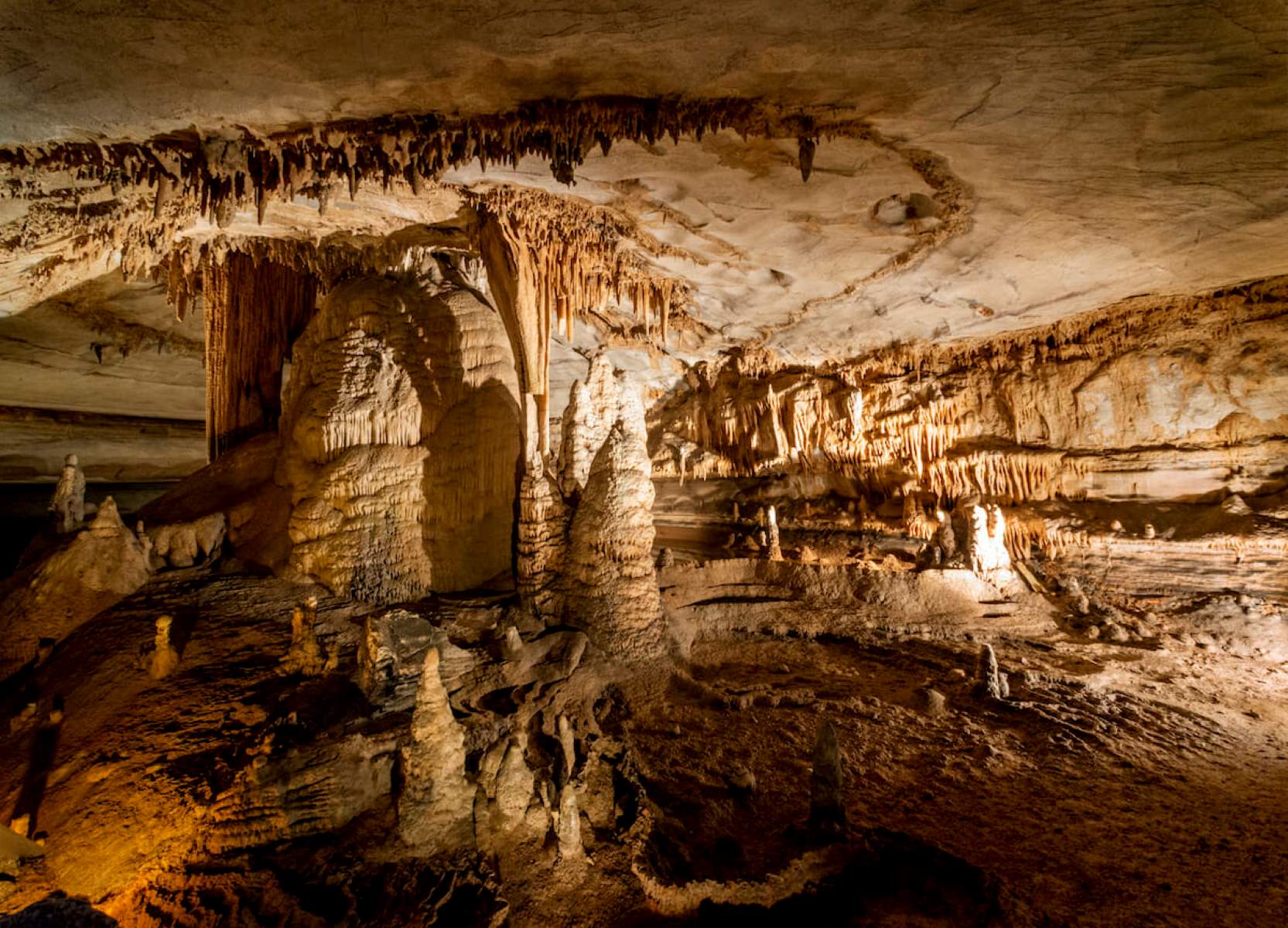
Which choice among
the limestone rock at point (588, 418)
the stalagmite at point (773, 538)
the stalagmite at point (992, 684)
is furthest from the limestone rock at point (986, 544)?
the limestone rock at point (588, 418)

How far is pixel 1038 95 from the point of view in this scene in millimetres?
4125

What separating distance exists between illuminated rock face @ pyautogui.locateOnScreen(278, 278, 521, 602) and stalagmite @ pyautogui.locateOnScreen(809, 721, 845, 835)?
5471 mm

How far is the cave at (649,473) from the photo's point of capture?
3797mm

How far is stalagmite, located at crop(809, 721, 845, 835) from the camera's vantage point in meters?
4.29

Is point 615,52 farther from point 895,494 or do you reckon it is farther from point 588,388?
point 895,494

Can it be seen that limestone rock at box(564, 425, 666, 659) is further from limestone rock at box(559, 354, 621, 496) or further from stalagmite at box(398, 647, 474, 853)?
stalagmite at box(398, 647, 474, 853)

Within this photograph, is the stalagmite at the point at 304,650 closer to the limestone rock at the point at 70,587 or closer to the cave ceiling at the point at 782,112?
the limestone rock at the point at 70,587

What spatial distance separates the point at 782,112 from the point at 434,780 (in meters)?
5.65

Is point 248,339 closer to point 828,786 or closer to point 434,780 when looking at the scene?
point 434,780

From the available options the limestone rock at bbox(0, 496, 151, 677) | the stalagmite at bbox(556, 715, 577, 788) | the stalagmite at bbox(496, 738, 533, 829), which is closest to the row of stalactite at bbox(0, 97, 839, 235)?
the limestone rock at bbox(0, 496, 151, 677)

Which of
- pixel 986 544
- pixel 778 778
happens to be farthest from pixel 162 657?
pixel 986 544

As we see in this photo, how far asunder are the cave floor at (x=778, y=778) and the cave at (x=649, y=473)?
0.14ft

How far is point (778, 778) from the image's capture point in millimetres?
5277

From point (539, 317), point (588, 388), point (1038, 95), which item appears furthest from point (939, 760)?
point (539, 317)
